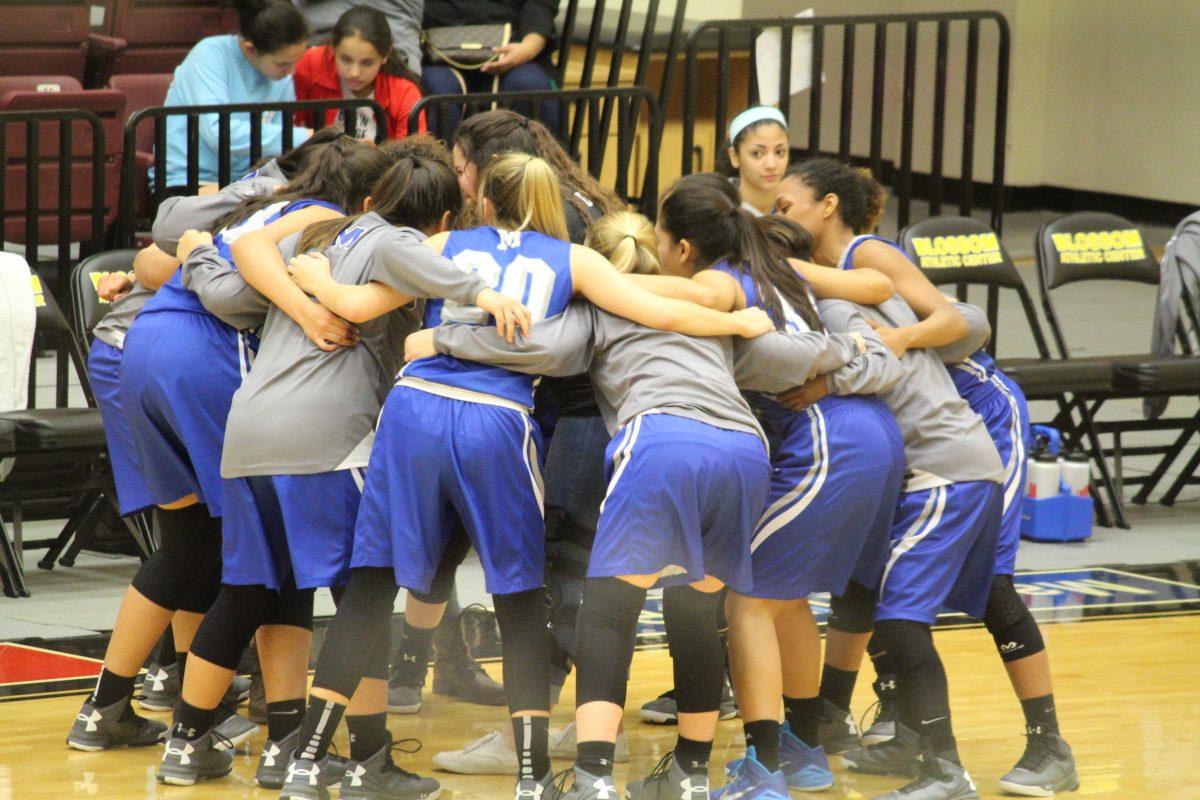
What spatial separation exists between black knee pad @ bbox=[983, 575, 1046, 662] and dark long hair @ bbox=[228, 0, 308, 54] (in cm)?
375

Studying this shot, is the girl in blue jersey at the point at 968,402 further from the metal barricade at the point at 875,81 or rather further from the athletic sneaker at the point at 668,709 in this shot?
the metal barricade at the point at 875,81

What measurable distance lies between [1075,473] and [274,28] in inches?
134

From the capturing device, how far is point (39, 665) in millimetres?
5078

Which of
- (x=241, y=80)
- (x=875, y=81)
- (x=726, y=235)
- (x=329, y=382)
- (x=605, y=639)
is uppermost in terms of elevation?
(x=875, y=81)

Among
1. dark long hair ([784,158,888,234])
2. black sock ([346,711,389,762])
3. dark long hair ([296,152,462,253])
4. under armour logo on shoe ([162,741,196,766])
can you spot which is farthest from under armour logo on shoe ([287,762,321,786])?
dark long hair ([784,158,888,234])

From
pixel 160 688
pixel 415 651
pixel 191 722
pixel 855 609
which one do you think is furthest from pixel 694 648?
pixel 160 688

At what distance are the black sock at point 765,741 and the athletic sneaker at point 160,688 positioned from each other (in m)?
1.61

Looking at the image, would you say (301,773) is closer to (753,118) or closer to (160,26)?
(753,118)

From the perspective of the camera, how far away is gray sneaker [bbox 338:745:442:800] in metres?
3.90

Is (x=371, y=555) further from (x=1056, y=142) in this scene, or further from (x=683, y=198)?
(x=1056, y=142)

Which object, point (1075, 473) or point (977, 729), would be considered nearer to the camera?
point (977, 729)

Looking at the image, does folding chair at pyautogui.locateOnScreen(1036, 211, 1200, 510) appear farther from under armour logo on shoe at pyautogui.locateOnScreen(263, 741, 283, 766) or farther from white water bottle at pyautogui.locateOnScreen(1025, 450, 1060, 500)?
under armour logo on shoe at pyautogui.locateOnScreen(263, 741, 283, 766)

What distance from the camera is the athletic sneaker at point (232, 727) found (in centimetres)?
438

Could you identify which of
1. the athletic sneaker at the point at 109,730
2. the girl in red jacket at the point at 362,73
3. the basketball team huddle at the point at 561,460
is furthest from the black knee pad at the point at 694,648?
the girl in red jacket at the point at 362,73
